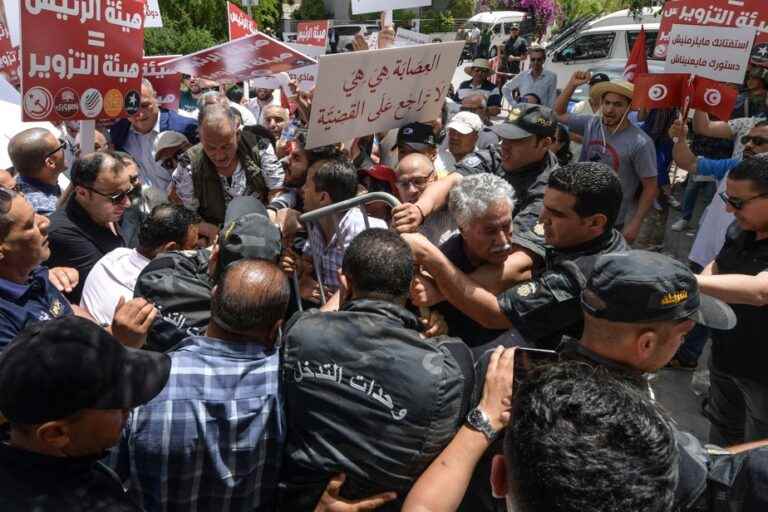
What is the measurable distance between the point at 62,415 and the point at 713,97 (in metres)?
4.65

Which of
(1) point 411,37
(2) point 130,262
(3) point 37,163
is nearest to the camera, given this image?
(2) point 130,262

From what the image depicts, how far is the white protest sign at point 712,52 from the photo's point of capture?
4.36 metres

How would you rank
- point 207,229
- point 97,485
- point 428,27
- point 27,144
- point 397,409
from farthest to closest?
point 428,27
point 207,229
point 27,144
point 397,409
point 97,485

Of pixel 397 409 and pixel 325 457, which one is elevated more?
pixel 397 409

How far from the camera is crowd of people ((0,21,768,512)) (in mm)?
1195

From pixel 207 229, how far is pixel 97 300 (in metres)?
1.23

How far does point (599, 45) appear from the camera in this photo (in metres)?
12.0

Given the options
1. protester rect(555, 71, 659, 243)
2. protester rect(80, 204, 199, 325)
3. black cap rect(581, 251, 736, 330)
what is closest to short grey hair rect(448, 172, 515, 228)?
black cap rect(581, 251, 736, 330)

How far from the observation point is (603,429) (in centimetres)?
101

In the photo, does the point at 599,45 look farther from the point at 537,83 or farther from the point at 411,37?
the point at 411,37

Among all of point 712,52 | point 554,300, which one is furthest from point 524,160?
point 712,52

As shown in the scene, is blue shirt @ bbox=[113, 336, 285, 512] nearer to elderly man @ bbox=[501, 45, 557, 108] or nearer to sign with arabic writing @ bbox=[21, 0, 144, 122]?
sign with arabic writing @ bbox=[21, 0, 144, 122]

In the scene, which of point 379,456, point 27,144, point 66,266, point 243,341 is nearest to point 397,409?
point 379,456

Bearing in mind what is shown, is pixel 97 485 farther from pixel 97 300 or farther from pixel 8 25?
pixel 8 25
